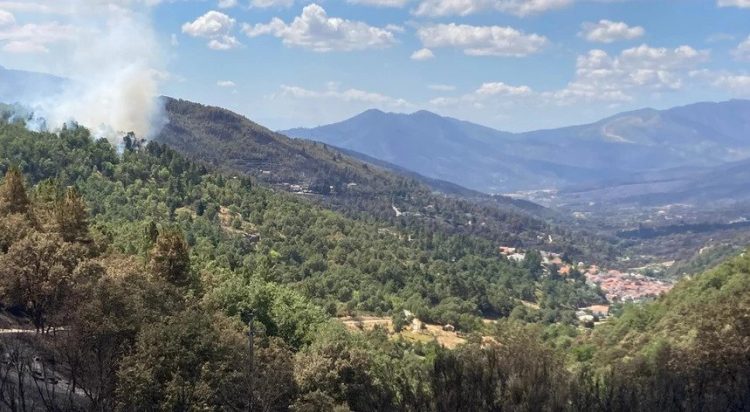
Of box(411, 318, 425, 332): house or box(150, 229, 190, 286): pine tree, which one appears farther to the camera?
box(411, 318, 425, 332): house

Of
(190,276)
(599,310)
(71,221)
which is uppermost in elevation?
(71,221)

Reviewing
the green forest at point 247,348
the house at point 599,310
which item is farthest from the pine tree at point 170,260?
the house at point 599,310

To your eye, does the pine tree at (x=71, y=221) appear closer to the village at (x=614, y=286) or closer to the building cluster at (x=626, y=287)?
the village at (x=614, y=286)

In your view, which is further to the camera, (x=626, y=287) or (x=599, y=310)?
(x=626, y=287)

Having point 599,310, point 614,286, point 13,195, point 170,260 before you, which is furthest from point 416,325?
point 614,286

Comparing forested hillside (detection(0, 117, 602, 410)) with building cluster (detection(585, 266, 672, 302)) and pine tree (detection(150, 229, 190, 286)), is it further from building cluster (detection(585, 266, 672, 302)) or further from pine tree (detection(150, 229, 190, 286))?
building cluster (detection(585, 266, 672, 302))

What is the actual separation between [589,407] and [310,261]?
7799cm

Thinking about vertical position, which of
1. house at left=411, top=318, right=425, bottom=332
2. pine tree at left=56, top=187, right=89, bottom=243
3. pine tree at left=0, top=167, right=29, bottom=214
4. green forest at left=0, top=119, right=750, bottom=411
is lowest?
house at left=411, top=318, right=425, bottom=332

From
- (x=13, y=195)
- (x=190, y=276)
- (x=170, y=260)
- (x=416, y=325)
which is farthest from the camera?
(x=416, y=325)

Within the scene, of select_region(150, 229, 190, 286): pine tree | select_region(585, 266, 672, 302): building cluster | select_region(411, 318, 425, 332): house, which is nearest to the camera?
select_region(150, 229, 190, 286): pine tree

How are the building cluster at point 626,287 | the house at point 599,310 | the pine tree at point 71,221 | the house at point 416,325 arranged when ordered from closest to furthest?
the pine tree at point 71,221, the house at point 416,325, the house at point 599,310, the building cluster at point 626,287

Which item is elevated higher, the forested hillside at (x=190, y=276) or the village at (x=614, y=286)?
the forested hillside at (x=190, y=276)

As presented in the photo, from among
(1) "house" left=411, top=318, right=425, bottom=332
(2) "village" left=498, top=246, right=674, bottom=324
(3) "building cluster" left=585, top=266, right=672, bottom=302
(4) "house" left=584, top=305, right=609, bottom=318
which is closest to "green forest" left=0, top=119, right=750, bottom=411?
(1) "house" left=411, top=318, right=425, bottom=332

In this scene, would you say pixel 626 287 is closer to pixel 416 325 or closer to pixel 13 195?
pixel 416 325
